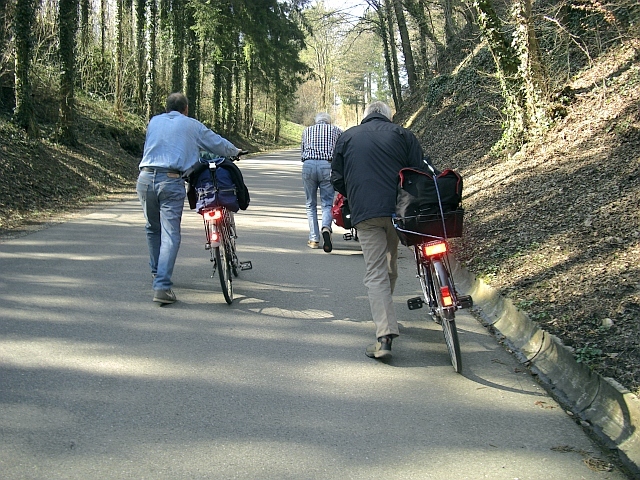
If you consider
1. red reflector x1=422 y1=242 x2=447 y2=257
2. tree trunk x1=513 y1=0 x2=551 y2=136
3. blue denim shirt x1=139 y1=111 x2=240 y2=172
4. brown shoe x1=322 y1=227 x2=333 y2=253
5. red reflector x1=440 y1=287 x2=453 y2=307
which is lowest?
brown shoe x1=322 y1=227 x2=333 y2=253

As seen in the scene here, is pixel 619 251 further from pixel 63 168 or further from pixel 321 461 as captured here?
pixel 63 168

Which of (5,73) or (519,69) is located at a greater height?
(5,73)

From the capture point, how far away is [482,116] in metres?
19.8

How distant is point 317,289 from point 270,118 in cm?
6783

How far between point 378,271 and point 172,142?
2.76 m

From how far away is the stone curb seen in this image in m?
4.26

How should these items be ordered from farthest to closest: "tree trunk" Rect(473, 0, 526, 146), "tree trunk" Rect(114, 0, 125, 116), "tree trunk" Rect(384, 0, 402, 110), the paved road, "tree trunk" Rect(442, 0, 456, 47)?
1. "tree trunk" Rect(384, 0, 402, 110)
2. "tree trunk" Rect(114, 0, 125, 116)
3. "tree trunk" Rect(442, 0, 456, 47)
4. "tree trunk" Rect(473, 0, 526, 146)
5. the paved road

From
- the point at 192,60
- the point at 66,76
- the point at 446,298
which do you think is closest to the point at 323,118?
the point at 446,298

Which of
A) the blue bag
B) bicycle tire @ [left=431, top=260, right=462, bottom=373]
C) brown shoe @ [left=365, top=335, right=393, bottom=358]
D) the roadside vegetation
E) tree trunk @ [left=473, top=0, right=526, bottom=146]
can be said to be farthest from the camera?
tree trunk @ [left=473, top=0, right=526, bottom=146]

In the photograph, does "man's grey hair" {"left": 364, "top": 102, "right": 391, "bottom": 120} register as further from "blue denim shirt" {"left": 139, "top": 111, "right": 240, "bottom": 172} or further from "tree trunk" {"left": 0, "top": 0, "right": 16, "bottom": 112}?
"tree trunk" {"left": 0, "top": 0, "right": 16, "bottom": 112}

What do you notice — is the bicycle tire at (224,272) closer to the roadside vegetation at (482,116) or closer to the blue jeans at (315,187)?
the roadside vegetation at (482,116)

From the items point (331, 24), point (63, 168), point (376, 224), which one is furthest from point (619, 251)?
point (331, 24)

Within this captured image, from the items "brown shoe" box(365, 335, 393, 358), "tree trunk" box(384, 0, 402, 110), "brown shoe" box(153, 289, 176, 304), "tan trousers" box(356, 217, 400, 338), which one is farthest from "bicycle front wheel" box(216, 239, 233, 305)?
"tree trunk" box(384, 0, 402, 110)

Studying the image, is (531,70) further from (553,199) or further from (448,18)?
(448,18)
